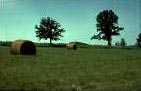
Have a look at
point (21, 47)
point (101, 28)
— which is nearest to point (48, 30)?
point (101, 28)

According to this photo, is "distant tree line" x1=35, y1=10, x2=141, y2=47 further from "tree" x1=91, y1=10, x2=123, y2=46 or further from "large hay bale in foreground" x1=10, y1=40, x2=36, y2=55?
"large hay bale in foreground" x1=10, y1=40, x2=36, y2=55

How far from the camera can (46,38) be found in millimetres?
91938

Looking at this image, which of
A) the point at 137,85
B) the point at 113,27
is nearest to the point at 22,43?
the point at 137,85

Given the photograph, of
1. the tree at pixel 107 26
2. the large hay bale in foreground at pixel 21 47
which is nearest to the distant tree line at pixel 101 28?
the tree at pixel 107 26

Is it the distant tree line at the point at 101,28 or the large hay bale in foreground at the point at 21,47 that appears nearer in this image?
the large hay bale in foreground at the point at 21,47

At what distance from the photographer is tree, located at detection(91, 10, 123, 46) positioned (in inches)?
3448

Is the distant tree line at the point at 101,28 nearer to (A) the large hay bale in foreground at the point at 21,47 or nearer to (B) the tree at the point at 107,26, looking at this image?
(B) the tree at the point at 107,26

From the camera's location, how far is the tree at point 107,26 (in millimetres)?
87575

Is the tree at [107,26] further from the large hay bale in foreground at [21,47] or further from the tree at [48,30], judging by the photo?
the large hay bale in foreground at [21,47]

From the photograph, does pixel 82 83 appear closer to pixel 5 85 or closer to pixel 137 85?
pixel 137 85

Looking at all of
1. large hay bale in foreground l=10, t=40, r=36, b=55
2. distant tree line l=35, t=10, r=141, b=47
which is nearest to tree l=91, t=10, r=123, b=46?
distant tree line l=35, t=10, r=141, b=47

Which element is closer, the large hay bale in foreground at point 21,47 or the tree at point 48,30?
the large hay bale in foreground at point 21,47

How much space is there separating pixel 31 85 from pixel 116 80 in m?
2.92

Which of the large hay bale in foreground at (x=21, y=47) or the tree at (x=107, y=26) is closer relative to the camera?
the large hay bale in foreground at (x=21, y=47)
